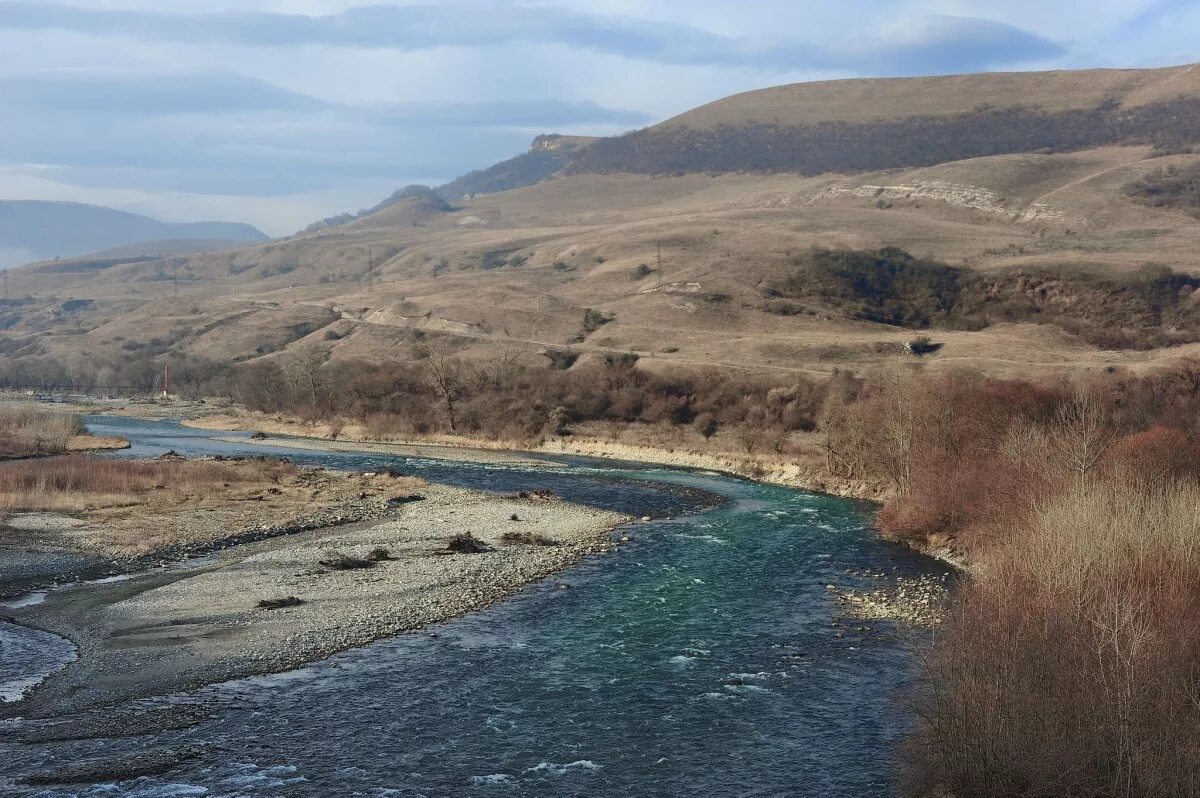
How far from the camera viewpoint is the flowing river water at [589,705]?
20641 millimetres

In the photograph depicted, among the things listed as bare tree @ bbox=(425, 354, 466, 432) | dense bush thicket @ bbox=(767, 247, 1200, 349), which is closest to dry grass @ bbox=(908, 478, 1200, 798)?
bare tree @ bbox=(425, 354, 466, 432)

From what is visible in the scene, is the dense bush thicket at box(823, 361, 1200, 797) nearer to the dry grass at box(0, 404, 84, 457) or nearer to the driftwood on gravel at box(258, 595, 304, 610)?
the driftwood on gravel at box(258, 595, 304, 610)

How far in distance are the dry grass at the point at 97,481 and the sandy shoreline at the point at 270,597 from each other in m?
12.7

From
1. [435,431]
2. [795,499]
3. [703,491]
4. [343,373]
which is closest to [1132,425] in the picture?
[795,499]

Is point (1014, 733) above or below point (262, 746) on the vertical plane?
above

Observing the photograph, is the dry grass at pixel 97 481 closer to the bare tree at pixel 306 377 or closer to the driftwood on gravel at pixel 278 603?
the driftwood on gravel at pixel 278 603

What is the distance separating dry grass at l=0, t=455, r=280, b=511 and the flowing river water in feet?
82.8

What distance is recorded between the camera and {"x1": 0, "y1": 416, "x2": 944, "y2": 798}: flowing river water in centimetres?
2064

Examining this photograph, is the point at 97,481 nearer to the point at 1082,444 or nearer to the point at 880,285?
the point at 1082,444

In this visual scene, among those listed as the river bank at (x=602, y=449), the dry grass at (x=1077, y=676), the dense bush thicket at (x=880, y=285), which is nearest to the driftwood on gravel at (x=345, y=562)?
the dry grass at (x=1077, y=676)

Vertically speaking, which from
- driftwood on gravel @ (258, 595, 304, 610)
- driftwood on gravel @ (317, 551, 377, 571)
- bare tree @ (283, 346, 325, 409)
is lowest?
driftwood on gravel @ (317, 551, 377, 571)

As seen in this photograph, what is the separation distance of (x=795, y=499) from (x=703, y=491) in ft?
20.6

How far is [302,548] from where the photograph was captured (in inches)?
1730

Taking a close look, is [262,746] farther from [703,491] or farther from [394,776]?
[703,491]
